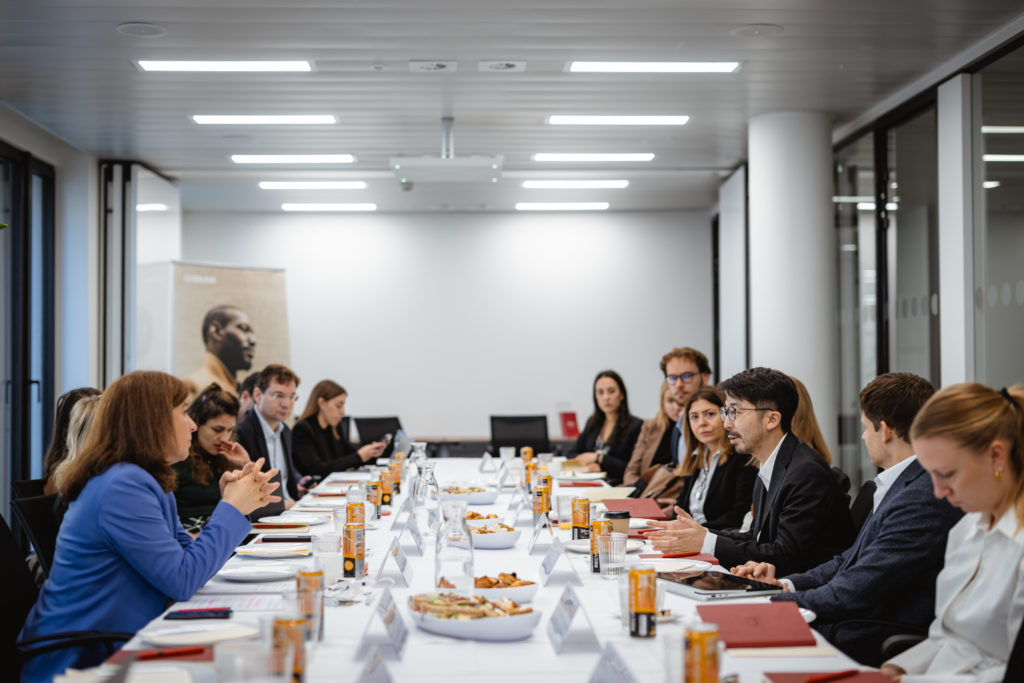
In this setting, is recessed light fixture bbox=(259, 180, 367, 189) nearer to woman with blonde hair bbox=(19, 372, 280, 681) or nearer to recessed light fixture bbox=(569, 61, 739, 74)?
recessed light fixture bbox=(569, 61, 739, 74)

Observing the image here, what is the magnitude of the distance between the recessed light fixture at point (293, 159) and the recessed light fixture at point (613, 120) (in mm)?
2193

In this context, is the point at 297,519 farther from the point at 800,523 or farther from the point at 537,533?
the point at 800,523

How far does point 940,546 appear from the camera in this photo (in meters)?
2.67

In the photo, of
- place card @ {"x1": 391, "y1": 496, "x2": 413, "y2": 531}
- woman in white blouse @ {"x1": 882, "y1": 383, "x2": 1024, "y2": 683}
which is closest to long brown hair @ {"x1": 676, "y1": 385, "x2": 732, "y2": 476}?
place card @ {"x1": 391, "y1": 496, "x2": 413, "y2": 531}

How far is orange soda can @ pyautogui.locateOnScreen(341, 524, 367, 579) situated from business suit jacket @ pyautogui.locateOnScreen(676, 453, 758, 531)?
201 centimetres

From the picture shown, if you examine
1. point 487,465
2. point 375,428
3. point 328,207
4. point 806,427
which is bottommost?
point 487,465

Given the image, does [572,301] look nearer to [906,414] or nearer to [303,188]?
[303,188]

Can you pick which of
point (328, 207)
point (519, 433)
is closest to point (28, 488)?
point (519, 433)

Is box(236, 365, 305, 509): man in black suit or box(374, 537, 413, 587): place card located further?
box(236, 365, 305, 509): man in black suit

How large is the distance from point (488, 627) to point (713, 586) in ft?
2.45

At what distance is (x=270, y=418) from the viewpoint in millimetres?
5977

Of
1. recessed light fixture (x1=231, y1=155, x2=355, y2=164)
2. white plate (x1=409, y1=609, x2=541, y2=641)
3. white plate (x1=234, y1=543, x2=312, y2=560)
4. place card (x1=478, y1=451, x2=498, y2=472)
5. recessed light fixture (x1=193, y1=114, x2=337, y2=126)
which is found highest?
recessed light fixture (x1=231, y1=155, x2=355, y2=164)

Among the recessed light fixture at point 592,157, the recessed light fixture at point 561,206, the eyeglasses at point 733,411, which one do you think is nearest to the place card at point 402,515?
the eyeglasses at point 733,411

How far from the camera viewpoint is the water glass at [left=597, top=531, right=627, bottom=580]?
2896 millimetres
